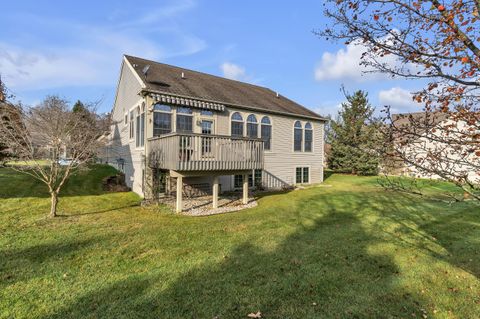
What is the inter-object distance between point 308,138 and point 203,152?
32.7 feet

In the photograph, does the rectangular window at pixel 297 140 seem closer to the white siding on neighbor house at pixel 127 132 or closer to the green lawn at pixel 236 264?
the green lawn at pixel 236 264

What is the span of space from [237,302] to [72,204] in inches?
346

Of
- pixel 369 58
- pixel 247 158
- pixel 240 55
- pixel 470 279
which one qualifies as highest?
pixel 240 55

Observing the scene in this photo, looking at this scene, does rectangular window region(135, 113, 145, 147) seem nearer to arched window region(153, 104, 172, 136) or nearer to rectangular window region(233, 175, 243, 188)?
arched window region(153, 104, 172, 136)

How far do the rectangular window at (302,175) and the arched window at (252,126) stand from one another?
4332 millimetres

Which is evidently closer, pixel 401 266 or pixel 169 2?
pixel 401 266

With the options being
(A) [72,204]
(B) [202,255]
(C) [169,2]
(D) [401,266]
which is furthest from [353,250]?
(C) [169,2]

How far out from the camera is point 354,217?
870 centimetres

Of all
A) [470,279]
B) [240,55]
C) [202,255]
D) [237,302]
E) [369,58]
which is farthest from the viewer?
[240,55]

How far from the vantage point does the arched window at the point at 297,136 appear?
16609mm

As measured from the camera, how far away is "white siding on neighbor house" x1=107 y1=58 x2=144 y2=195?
1251cm

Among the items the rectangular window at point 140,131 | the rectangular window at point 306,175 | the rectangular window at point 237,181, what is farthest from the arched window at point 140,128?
the rectangular window at point 306,175

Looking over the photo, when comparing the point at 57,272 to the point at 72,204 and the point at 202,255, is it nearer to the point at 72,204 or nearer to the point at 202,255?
the point at 202,255

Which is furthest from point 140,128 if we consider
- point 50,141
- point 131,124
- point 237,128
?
point 237,128
